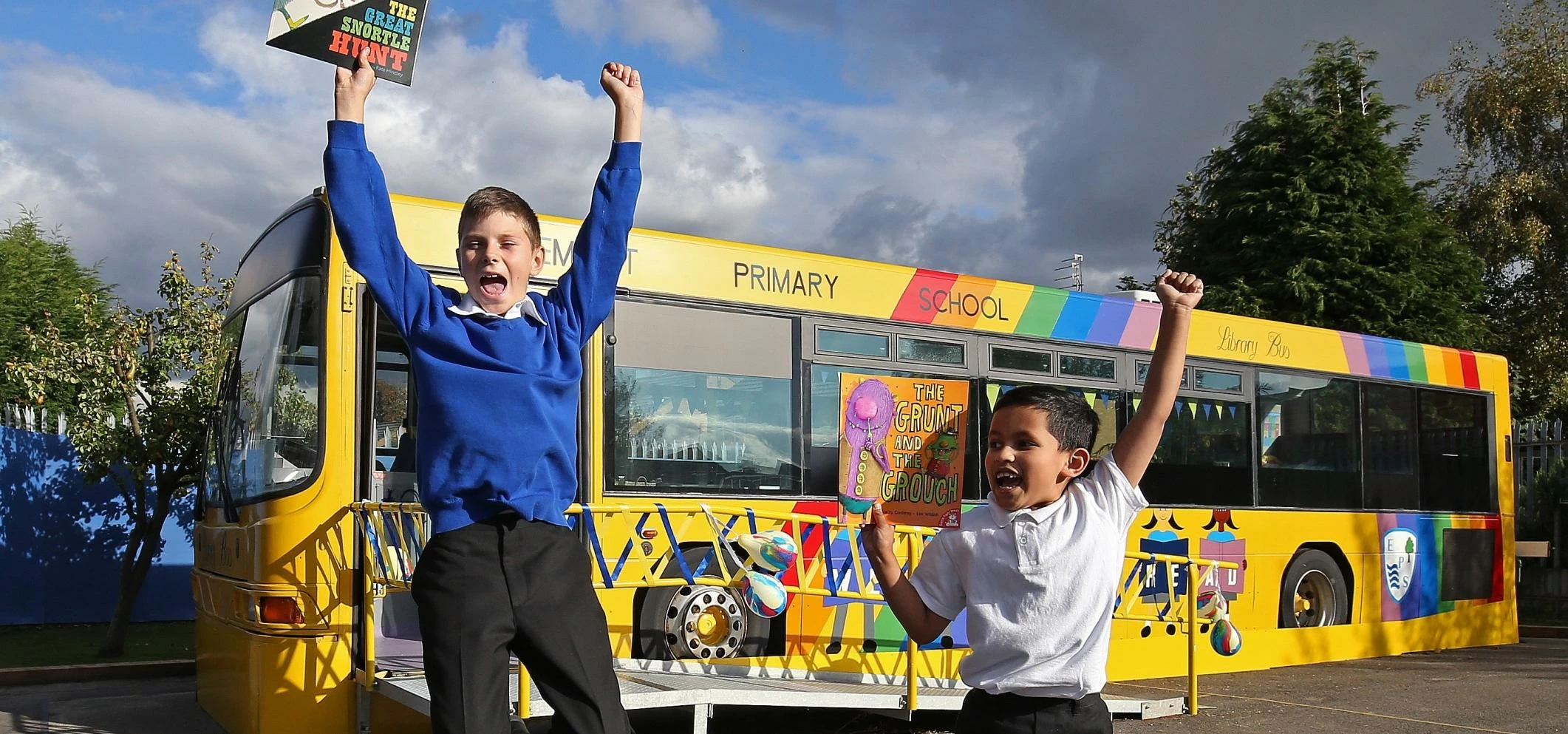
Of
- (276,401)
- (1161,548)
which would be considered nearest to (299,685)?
(276,401)

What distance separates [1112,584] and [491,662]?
133 cm

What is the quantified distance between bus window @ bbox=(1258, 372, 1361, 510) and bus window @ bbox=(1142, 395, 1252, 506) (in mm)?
239

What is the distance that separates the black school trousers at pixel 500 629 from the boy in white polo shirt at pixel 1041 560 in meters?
0.66

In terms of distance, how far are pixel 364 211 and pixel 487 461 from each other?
0.59 m

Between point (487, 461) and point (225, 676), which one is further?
point (225, 676)

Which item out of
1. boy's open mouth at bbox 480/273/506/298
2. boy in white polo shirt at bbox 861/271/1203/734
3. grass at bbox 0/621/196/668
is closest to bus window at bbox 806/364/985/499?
boy in white polo shirt at bbox 861/271/1203/734

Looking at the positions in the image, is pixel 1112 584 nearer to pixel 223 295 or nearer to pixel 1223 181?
pixel 223 295

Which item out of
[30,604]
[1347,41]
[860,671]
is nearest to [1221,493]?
[860,671]

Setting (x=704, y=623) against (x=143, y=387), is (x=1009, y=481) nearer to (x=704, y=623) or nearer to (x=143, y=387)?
(x=704, y=623)

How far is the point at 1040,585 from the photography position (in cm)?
278

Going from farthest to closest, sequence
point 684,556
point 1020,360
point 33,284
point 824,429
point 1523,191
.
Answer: point 33,284 → point 1523,191 → point 1020,360 → point 824,429 → point 684,556

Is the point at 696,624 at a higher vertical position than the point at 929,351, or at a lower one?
lower

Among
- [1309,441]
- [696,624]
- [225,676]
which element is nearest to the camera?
[225,676]

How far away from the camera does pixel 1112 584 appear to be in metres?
2.84
